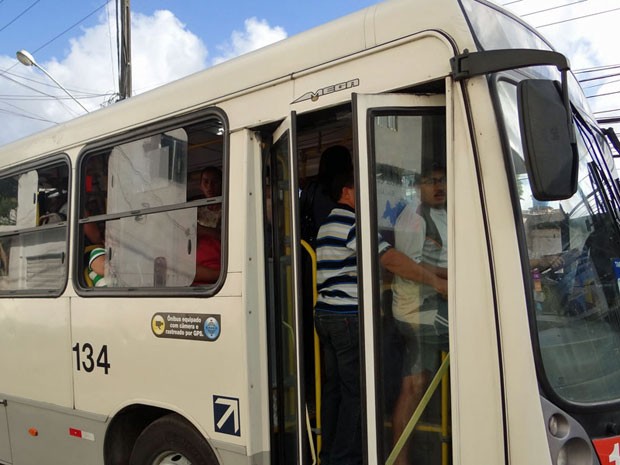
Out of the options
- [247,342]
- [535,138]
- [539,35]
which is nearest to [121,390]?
[247,342]

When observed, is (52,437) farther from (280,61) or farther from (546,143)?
(546,143)

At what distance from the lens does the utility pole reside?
1294 centimetres

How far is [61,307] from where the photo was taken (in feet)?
13.1

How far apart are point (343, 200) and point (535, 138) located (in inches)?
52.5

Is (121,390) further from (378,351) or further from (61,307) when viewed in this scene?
(378,351)

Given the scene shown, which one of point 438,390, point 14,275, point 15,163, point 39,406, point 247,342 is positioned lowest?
point 39,406

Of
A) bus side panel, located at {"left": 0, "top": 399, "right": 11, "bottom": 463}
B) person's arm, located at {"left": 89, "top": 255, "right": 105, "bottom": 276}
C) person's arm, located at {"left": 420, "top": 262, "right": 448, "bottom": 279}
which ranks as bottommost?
bus side panel, located at {"left": 0, "top": 399, "right": 11, "bottom": 463}

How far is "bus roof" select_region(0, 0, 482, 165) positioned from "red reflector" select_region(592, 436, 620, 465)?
5.40 ft

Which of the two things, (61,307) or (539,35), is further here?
(61,307)

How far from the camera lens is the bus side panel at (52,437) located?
371cm

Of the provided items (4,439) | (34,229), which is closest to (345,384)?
(34,229)

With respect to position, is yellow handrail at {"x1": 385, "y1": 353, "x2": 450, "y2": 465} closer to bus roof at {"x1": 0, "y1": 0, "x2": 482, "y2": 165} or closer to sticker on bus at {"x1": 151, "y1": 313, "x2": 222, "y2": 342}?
sticker on bus at {"x1": 151, "y1": 313, "x2": 222, "y2": 342}

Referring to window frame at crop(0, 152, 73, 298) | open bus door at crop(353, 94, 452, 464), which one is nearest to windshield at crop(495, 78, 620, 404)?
open bus door at crop(353, 94, 452, 464)

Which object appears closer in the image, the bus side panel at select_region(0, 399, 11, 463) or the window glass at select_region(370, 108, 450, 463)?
the window glass at select_region(370, 108, 450, 463)
